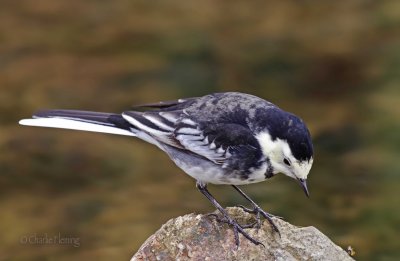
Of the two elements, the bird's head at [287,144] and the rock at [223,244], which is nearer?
the bird's head at [287,144]

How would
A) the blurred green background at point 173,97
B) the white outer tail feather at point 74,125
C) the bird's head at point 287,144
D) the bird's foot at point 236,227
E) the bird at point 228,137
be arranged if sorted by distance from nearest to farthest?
the bird's head at point 287,144 → the bird at point 228,137 → the bird's foot at point 236,227 → the white outer tail feather at point 74,125 → the blurred green background at point 173,97

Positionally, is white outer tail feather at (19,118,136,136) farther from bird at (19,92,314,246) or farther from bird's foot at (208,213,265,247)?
bird's foot at (208,213,265,247)

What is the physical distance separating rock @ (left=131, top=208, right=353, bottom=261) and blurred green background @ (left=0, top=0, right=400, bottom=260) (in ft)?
13.8

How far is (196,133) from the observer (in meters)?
6.56

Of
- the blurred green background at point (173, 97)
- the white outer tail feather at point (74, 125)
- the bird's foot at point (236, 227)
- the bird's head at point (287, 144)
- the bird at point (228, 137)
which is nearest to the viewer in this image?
the bird's head at point (287, 144)

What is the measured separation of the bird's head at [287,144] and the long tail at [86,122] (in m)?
1.36

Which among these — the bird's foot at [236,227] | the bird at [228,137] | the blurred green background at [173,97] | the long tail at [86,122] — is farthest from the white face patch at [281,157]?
the blurred green background at [173,97]

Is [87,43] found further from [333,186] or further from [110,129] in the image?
[110,129]

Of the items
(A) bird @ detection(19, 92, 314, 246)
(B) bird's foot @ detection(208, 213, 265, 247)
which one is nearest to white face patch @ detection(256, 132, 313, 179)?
(A) bird @ detection(19, 92, 314, 246)

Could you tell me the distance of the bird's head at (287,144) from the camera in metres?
5.95

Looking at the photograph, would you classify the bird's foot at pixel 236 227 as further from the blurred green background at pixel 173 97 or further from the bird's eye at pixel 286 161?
the blurred green background at pixel 173 97

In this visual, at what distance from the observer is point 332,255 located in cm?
630

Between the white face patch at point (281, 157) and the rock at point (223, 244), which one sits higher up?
the white face patch at point (281, 157)

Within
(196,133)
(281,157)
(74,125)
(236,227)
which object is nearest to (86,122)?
(74,125)
